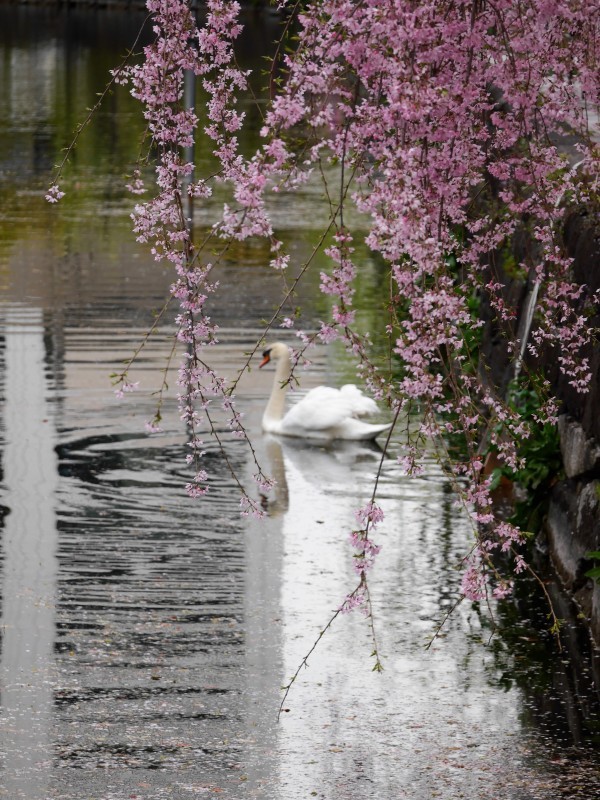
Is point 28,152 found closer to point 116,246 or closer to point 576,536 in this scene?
point 116,246

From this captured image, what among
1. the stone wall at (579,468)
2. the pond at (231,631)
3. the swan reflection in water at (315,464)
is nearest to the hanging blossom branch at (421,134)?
the pond at (231,631)

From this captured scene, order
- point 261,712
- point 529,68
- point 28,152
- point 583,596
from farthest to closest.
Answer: point 28,152
point 583,596
point 261,712
point 529,68

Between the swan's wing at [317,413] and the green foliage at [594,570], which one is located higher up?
the green foliage at [594,570]

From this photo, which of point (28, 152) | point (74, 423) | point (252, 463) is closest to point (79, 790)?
point (252, 463)

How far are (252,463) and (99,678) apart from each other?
4.02 m

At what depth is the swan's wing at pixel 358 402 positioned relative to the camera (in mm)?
12047

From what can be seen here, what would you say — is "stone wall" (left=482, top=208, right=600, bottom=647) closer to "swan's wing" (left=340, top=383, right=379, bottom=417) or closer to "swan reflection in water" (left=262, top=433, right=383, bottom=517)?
"swan reflection in water" (left=262, top=433, right=383, bottom=517)

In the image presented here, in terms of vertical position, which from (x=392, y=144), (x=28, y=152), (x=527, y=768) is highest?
(x=392, y=144)

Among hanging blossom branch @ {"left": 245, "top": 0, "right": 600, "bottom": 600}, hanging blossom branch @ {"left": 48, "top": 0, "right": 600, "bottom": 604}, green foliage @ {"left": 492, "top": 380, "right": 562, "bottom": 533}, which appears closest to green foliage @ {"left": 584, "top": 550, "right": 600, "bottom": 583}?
green foliage @ {"left": 492, "top": 380, "right": 562, "bottom": 533}

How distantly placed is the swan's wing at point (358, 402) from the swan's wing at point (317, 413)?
0.34 feet

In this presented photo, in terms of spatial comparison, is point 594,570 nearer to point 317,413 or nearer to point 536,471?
point 536,471

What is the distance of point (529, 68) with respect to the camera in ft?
16.3

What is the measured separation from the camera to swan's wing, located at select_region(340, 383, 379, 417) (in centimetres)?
1205

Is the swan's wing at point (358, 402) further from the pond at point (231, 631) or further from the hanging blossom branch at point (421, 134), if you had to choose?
the hanging blossom branch at point (421, 134)
